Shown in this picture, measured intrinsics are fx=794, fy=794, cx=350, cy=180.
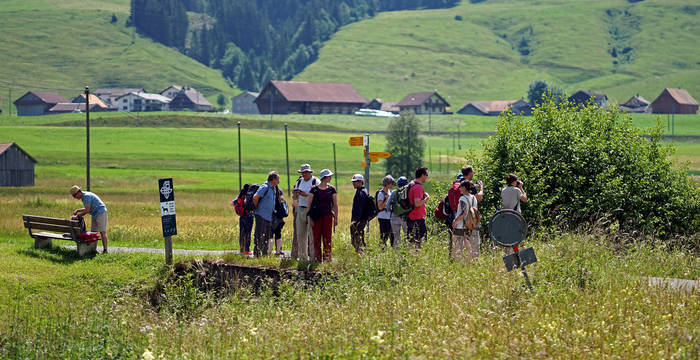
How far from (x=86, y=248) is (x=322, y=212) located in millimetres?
5767

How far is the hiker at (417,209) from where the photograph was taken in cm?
1461

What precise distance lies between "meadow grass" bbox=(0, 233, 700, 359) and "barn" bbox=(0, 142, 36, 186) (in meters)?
49.0

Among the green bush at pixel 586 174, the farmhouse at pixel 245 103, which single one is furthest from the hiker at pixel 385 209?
the farmhouse at pixel 245 103

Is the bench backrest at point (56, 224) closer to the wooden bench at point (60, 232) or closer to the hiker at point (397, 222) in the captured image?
the wooden bench at point (60, 232)

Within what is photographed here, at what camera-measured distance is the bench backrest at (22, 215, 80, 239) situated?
16.7 metres

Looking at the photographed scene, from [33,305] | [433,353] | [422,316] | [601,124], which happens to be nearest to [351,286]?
[422,316]

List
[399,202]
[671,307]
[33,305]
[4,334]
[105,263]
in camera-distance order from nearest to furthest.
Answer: [671,307]
[4,334]
[33,305]
[399,202]
[105,263]

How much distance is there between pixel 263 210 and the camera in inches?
638

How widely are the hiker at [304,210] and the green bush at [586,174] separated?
563 cm

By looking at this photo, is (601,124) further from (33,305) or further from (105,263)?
(33,305)

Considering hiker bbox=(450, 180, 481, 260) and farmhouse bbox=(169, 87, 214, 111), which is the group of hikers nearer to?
hiker bbox=(450, 180, 481, 260)

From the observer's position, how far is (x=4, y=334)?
11734 mm

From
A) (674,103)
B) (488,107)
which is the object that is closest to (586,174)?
(488,107)

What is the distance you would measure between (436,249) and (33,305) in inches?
268
